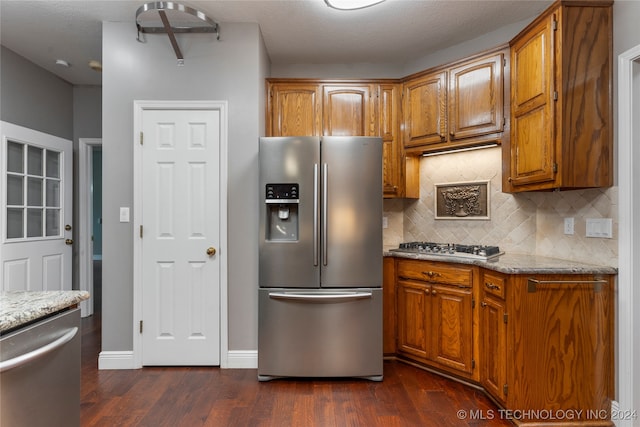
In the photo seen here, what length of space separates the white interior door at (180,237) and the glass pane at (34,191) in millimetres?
1581

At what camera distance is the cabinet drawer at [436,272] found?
96.4 inches

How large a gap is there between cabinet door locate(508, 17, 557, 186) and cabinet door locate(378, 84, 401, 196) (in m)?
0.95

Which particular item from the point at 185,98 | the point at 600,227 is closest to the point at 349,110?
the point at 185,98

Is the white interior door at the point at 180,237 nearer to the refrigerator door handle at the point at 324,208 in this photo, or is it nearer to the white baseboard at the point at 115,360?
the white baseboard at the point at 115,360

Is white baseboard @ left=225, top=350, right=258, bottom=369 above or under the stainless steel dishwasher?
under

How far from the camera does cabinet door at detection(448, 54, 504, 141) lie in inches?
102

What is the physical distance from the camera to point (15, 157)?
3.24 meters

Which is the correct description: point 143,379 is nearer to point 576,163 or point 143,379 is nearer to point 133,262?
point 133,262

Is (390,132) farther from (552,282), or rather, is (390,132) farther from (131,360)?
(131,360)

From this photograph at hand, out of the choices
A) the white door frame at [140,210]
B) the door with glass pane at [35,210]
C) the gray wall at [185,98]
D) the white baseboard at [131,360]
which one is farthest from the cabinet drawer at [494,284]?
the door with glass pane at [35,210]

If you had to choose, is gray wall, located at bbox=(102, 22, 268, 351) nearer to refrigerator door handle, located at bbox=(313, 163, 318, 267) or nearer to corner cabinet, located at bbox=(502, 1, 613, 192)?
refrigerator door handle, located at bbox=(313, 163, 318, 267)

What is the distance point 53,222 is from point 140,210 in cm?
173

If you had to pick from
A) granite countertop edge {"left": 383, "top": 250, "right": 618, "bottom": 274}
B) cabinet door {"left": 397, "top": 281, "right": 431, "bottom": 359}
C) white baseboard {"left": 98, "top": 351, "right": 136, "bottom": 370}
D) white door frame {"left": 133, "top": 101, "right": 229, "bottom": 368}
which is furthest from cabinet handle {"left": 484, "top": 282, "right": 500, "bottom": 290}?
white baseboard {"left": 98, "top": 351, "right": 136, "bottom": 370}

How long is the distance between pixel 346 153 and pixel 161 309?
6.28ft
